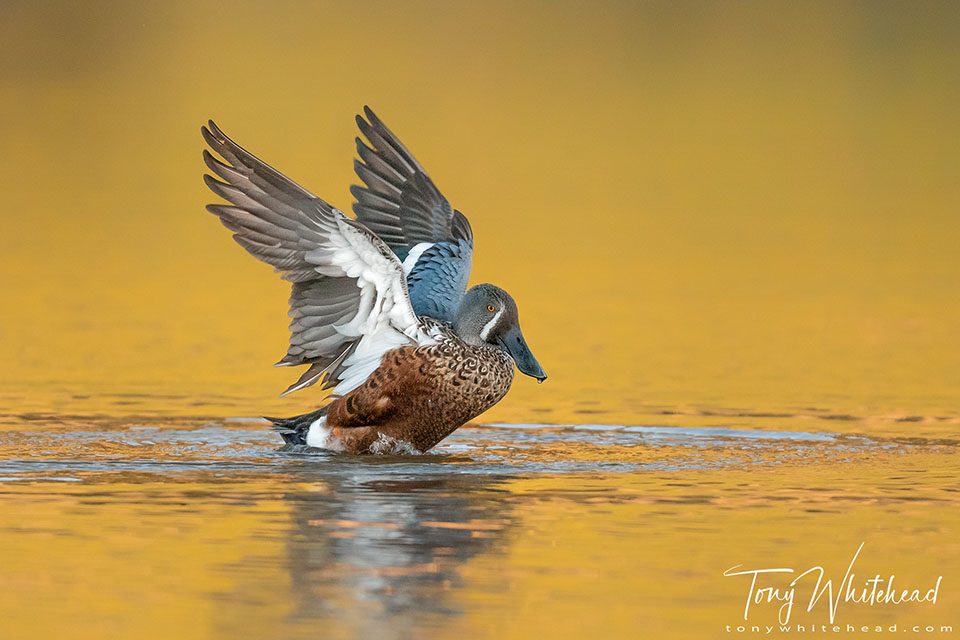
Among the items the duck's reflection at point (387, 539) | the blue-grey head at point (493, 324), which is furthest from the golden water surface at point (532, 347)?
the blue-grey head at point (493, 324)

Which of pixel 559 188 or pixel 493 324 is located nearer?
pixel 493 324

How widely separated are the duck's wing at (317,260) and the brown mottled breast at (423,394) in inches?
5.1

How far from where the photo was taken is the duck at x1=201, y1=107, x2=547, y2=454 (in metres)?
9.16

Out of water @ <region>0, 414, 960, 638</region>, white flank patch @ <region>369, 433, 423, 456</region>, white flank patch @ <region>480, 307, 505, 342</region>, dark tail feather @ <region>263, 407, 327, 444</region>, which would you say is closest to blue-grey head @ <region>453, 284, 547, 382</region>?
white flank patch @ <region>480, 307, 505, 342</region>

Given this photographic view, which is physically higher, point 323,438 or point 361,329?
point 361,329

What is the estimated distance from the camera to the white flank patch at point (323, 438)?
31.8 feet

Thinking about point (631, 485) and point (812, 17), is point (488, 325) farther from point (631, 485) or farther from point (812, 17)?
point (812, 17)

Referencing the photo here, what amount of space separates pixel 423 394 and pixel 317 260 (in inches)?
35.7

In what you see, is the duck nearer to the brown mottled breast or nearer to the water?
the brown mottled breast

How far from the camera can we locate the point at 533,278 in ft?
49.6

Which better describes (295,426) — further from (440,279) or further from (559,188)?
(559,188)

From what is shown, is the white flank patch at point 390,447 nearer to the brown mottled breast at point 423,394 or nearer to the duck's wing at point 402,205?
the brown mottled breast at point 423,394

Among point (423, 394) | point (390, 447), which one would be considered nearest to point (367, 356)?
point (423, 394)

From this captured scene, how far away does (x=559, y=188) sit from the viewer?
66.8 ft
